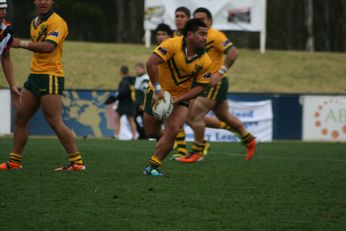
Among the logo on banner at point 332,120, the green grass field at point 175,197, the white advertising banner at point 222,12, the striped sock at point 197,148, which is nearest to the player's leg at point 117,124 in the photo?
the logo on banner at point 332,120

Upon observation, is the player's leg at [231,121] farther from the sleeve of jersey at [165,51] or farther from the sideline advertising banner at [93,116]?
the sideline advertising banner at [93,116]

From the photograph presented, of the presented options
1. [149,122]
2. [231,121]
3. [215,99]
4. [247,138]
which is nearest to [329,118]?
[247,138]

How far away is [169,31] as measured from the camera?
440 inches

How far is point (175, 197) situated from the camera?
23.4 ft

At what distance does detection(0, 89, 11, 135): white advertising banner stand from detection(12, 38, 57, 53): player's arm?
11.5 meters

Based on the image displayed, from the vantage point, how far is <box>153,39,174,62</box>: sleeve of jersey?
851cm

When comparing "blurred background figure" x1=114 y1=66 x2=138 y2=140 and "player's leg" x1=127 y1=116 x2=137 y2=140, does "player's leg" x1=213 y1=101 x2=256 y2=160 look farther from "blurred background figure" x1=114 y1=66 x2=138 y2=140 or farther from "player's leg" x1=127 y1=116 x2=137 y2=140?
"player's leg" x1=127 y1=116 x2=137 y2=140

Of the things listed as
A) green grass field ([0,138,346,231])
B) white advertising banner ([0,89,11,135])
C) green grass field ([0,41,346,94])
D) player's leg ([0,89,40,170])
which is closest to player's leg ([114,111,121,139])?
white advertising banner ([0,89,11,135])

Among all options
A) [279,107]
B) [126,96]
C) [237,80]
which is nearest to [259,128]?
[279,107]

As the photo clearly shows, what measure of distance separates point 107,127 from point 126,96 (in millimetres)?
1446

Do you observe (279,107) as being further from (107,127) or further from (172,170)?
(172,170)

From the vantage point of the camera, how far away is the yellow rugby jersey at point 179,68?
859 cm

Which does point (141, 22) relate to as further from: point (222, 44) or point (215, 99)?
point (222, 44)

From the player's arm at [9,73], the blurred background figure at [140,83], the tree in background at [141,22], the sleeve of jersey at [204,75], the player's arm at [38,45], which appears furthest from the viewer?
the tree in background at [141,22]
